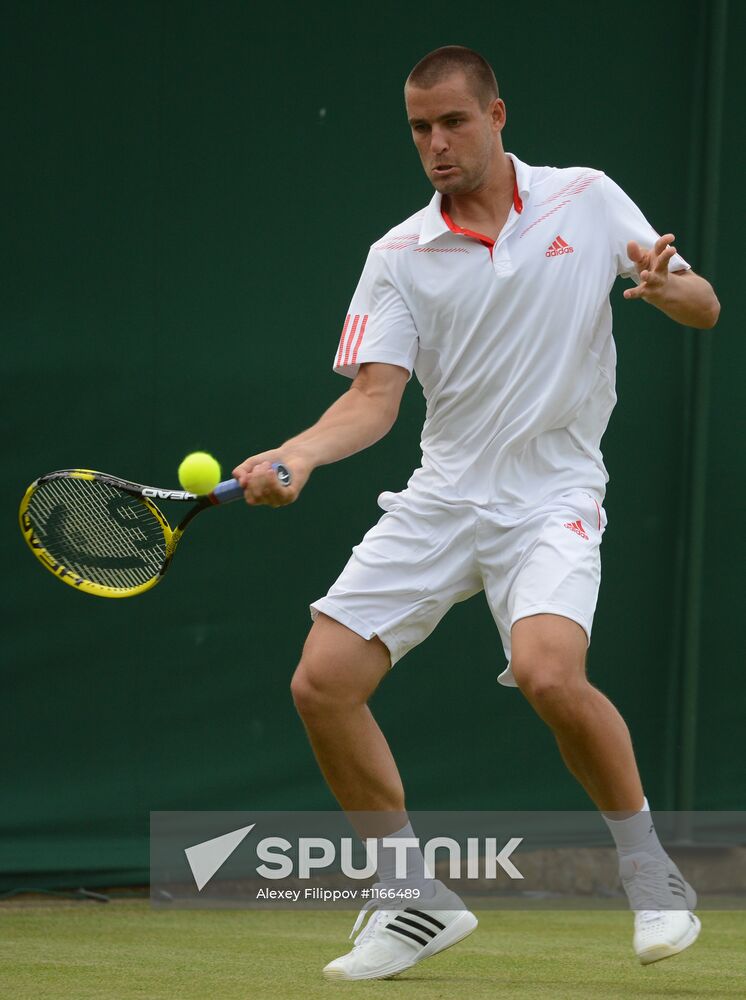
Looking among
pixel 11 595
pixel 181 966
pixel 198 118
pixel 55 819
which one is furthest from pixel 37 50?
pixel 181 966

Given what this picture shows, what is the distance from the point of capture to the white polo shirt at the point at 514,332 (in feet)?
11.8

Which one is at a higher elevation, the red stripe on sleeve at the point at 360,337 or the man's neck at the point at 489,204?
the man's neck at the point at 489,204

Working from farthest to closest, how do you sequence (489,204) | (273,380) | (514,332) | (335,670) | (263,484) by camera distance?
(273,380)
(489,204)
(514,332)
(335,670)
(263,484)

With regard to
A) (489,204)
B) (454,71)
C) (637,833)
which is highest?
(454,71)

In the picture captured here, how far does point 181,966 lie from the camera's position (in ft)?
12.3

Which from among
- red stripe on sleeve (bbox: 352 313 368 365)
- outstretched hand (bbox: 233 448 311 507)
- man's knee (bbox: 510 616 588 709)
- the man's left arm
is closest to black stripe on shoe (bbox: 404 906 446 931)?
man's knee (bbox: 510 616 588 709)

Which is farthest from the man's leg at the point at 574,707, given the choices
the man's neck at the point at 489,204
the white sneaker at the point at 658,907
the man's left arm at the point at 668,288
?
the man's neck at the point at 489,204

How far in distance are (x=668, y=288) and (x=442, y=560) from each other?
2.47 feet

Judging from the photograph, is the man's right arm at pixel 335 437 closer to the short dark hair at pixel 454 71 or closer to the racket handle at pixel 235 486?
the racket handle at pixel 235 486

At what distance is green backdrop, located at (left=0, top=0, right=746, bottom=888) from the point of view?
508 centimetres

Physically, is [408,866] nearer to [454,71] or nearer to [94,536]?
[94,536]

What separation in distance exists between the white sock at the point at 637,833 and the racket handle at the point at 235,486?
96 centimetres

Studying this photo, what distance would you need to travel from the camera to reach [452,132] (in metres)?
3.61

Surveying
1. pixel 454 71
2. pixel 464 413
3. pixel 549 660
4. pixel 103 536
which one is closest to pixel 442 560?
pixel 464 413
